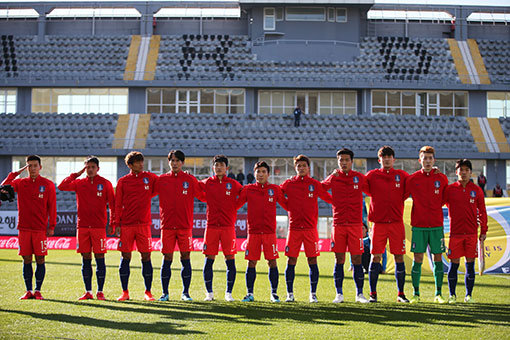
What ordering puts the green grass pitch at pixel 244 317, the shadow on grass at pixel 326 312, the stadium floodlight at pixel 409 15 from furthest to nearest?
the stadium floodlight at pixel 409 15, the shadow on grass at pixel 326 312, the green grass pitch at pixel 244 317

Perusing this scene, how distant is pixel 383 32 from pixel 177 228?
101 feet

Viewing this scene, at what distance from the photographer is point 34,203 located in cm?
1002

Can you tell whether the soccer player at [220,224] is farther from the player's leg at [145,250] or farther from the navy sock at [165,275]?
the player's leg at [145,250]

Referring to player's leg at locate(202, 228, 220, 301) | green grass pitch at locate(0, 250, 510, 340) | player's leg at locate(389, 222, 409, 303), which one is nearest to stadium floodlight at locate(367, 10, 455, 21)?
green grass pitch at locate(0, 250, 510, 340)

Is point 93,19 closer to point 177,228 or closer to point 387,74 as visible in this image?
point 387,74

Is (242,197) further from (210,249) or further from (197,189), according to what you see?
(210,249)

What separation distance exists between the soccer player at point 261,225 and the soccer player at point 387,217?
5.06 ft

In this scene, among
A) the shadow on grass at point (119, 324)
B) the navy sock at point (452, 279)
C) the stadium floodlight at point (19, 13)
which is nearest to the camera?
the shadow on grass at point (119, 324)

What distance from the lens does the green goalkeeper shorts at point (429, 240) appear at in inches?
390

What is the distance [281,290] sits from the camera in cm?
1186

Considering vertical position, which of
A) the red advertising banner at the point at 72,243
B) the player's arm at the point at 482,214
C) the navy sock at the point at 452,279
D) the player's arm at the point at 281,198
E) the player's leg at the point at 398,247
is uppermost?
the player's arm at the point at 281,198

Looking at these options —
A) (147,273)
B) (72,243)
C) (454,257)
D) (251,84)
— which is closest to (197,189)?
(147,273)

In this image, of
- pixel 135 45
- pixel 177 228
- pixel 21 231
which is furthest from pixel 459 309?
pixel 135 45

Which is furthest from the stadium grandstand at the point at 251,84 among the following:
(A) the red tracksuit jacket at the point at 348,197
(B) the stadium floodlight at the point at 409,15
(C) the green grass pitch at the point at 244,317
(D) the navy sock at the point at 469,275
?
(A) the red tracksuit jacket at the point at 348,197
